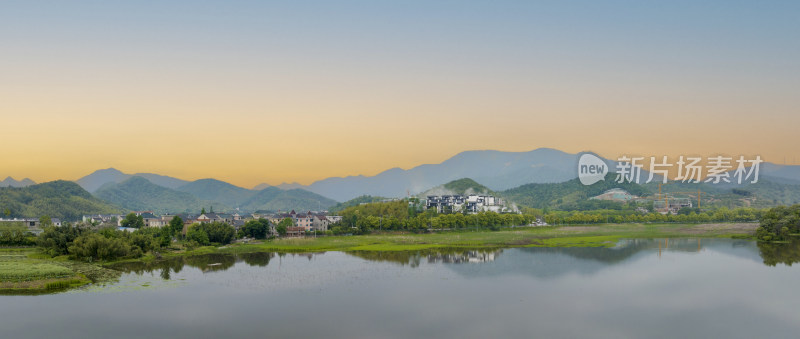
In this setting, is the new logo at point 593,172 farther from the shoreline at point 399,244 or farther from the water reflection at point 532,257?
the water reflection at point 532,257

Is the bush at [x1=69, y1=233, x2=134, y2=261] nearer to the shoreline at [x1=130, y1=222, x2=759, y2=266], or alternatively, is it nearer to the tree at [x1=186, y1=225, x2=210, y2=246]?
the shoreline at [x1=130, y1=222, x2=759, y2=266]

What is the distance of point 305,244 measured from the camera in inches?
2062

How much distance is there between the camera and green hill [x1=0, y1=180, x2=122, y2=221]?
103 m

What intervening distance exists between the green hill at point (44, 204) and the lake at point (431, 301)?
86.5 meters

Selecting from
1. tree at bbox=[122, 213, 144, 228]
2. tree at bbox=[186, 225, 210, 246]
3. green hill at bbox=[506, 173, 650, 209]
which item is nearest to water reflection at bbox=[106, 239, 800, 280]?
tree at bbox=[186, 225, 210, 246]

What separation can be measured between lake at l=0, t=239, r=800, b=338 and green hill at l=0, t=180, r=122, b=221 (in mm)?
86458

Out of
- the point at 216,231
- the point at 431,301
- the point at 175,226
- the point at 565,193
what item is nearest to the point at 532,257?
the point at 431,301

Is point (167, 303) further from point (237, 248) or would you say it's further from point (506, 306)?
point (237, 248)

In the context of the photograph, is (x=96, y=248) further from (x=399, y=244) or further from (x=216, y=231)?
(x=399, y=244)

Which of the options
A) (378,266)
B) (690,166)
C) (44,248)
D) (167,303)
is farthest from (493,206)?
(167,303)

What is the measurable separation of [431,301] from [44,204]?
379 feet

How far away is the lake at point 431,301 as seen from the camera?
1928 centimetres

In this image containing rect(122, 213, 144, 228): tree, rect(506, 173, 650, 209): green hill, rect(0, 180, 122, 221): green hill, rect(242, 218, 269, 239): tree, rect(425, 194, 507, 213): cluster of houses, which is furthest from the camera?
rect(506, 173, 650, 209): green hill

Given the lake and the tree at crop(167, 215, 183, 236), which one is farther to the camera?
the tree at crop(167, 215, 183, 236)
